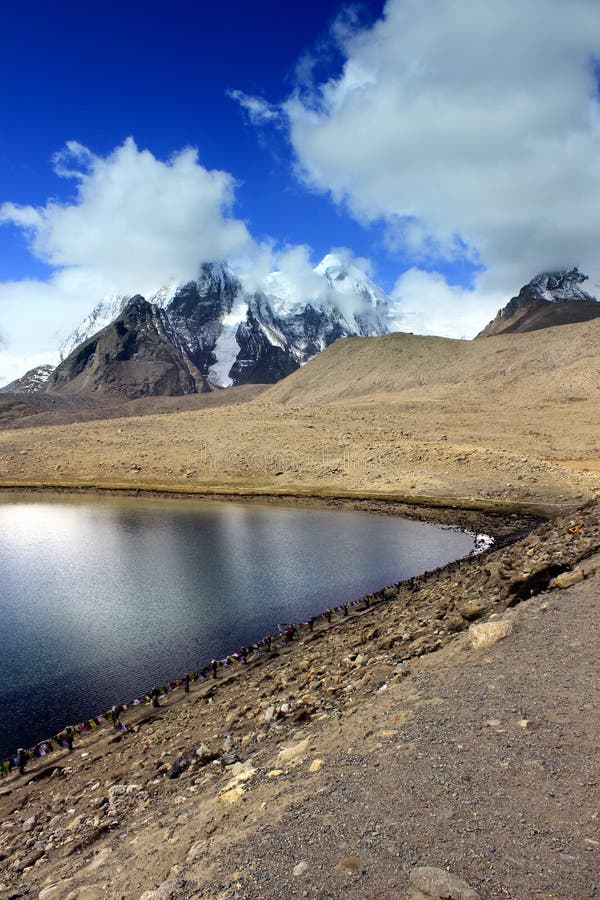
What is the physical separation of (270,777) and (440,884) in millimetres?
4860

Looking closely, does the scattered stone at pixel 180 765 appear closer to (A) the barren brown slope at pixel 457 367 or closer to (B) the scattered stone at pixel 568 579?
(B) the scattered stone at pixel 568 579

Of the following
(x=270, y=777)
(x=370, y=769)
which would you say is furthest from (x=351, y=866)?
(x=270, y=777)

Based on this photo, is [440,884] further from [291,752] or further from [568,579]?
[568,579]

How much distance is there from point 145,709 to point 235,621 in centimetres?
776

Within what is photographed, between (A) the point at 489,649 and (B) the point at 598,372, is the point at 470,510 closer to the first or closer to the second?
(A) the point at 489,649

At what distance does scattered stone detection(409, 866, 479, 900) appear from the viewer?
6297 millimetres

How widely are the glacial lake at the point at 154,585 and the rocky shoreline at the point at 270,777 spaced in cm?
292

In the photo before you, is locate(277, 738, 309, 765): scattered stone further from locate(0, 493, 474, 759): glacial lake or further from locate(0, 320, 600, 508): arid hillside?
locate(0, 320, 600, 508): arid hillside

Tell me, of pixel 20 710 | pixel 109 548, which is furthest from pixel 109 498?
pixel 20 710

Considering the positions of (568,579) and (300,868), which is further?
(568,579)

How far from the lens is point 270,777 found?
35.0 ft

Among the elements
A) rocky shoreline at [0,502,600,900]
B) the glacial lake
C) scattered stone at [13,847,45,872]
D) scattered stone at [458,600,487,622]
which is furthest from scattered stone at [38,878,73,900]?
scattered stone at [458,600,487,622]

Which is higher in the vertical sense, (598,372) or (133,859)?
(598,372)

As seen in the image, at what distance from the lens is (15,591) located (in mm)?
30016
